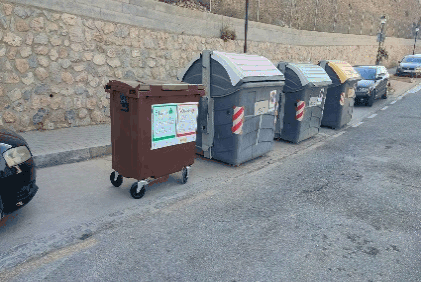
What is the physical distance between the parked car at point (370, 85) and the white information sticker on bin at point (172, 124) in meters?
11.5

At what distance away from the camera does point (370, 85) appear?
14070 millimetres

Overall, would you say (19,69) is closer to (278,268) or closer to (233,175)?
(233,175)

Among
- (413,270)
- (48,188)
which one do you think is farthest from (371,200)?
(48,188)

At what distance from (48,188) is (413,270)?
15.3 ft

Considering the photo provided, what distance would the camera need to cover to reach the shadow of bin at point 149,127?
4.22 metres

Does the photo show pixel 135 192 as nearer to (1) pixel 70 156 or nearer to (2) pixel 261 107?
(1) pixel 70 156

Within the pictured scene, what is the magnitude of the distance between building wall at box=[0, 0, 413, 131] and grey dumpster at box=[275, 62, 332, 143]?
3.63m

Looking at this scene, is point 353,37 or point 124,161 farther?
point 353,37

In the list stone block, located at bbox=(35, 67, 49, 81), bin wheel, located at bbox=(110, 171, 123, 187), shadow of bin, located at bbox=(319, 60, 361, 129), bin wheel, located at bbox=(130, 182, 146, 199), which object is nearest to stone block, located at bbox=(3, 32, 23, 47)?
stone block, located at bbox=(35, 67, 49, 81)

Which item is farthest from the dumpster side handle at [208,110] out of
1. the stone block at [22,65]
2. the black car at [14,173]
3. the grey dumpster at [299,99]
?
the stone block at [22,65]

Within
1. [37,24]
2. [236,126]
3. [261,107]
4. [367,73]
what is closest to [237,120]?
[236,126]

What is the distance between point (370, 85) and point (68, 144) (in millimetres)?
12870

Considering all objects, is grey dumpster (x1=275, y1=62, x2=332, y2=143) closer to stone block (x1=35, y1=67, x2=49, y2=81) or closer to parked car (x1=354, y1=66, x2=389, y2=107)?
stone block (x1=35, y1=67, x2=49, y2=81)

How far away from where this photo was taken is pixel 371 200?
4699 millimetres
